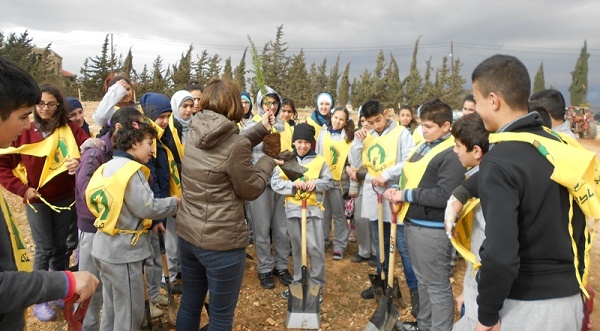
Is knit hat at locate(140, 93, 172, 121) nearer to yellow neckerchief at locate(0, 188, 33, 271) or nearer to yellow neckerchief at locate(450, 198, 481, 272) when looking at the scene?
yellow neckerchief at locate(0, 188, 33, 271)

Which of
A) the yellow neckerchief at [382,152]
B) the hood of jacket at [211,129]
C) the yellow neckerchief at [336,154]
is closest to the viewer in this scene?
the hood of jacket at [211,129]

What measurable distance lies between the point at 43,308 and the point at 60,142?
1753mm

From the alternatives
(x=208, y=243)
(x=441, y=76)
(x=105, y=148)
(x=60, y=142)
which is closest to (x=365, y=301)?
(x=208, y=243)

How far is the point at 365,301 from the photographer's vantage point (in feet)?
15.0

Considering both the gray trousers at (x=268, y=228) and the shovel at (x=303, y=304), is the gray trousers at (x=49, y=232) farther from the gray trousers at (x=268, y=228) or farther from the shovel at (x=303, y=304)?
the shovel at (x=303, y=304)

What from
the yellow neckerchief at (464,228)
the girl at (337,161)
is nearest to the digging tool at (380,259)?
the girl at (337,161)

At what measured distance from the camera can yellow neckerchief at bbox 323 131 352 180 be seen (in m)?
5.80

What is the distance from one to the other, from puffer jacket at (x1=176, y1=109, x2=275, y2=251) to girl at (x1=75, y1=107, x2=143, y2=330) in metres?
0.79

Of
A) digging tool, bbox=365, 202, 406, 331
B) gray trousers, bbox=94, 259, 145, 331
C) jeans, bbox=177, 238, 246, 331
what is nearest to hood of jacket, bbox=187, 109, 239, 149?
jeans, bbox=177, 238, 246, 331

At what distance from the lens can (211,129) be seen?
8.13 ft

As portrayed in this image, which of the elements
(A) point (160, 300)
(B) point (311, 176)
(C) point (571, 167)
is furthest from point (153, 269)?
(C) point (571, 167)

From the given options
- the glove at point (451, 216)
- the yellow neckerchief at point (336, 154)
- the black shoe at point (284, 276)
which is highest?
the glove at point (451, 216)

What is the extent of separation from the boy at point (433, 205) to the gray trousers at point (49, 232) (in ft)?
11.0

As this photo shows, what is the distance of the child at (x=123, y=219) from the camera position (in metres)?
2.82
